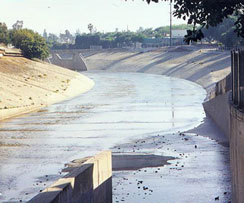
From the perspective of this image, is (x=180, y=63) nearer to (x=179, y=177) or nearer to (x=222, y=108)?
(x=222, y=108)

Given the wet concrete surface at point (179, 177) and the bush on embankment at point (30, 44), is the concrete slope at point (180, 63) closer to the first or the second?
the bush on embankment at point (30, 44)

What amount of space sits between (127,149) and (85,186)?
20.3 m

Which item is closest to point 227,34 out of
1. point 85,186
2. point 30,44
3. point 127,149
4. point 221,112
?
point 30,44

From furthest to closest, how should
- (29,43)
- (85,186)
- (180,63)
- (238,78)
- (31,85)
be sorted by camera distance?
(180,63) < (29,43) < (31,85) < (85,186) < (238,78)

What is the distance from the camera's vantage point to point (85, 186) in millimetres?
23844

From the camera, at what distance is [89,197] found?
24297mm

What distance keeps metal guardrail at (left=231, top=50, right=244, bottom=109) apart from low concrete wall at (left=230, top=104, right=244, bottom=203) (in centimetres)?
28

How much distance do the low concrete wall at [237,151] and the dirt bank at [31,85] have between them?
46.3 meters

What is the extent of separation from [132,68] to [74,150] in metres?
135

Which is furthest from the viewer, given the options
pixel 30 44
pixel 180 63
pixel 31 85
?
pixel 180 63

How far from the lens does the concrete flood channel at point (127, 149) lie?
3177cm

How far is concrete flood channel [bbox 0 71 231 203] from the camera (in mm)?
31767

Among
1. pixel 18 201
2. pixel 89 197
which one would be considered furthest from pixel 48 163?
pixel 89 197

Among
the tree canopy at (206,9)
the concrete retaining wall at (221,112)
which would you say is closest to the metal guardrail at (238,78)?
the tree canopy at (206,9)
